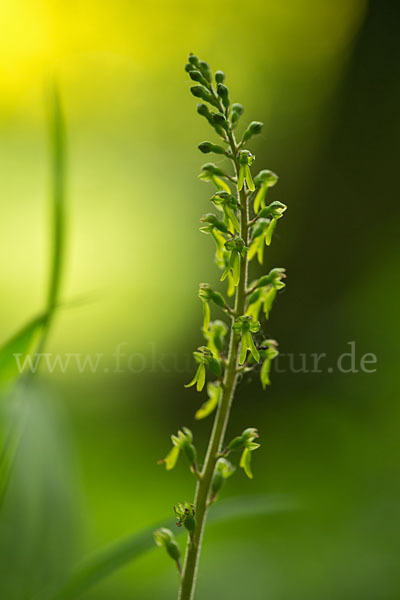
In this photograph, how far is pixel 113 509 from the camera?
522 cm

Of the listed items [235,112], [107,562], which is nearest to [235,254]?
[235,112]

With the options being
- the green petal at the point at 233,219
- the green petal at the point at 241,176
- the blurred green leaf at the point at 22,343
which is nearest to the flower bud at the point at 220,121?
the green petal at the point at 241,176

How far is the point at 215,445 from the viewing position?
1236 mm

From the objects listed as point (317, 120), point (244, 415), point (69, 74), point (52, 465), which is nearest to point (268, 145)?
point (317, 120)

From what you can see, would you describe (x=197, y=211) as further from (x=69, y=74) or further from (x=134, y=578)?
(x=134, y=578)

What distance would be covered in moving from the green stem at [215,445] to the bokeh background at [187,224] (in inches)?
135

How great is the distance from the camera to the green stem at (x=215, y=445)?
3.86 feet

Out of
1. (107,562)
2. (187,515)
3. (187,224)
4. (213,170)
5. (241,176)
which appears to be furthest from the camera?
(187,224)

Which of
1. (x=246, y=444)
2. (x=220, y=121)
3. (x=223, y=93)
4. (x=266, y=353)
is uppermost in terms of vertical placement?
(x=223, y=93)

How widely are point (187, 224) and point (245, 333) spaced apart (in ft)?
23.0

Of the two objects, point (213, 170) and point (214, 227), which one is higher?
point (213, 170)

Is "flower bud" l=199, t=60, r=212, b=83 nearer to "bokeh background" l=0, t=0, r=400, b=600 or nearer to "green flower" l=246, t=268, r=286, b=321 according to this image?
"green flower" l=246, t=268, r=286, b=321

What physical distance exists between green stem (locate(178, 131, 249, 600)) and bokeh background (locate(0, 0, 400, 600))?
11.3ft

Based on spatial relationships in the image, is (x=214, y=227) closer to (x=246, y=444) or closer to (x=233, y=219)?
(x=233, y=219)
